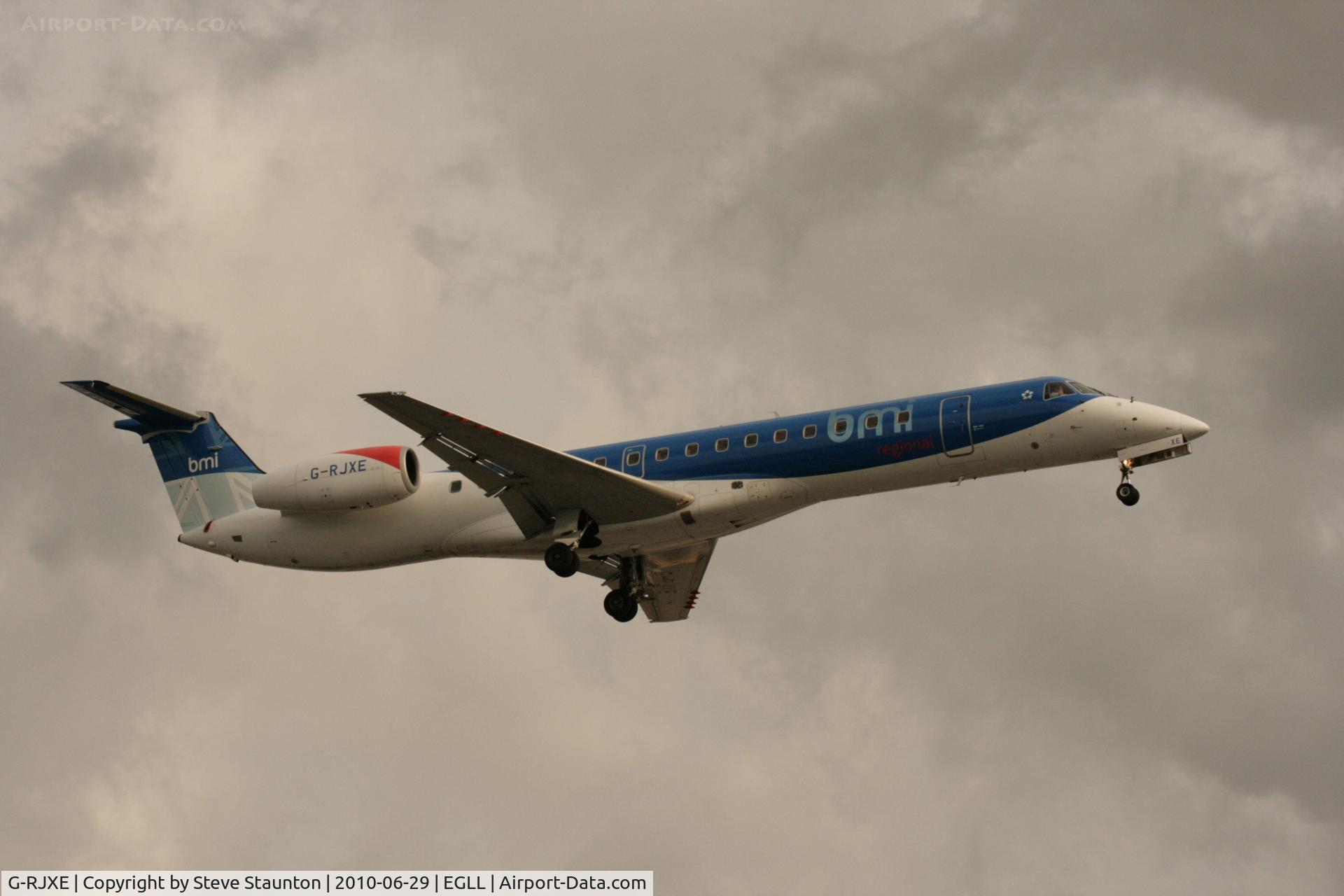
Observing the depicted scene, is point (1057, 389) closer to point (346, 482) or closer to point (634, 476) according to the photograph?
point (634, 476)

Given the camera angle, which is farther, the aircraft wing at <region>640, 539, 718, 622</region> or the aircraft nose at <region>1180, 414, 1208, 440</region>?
the aircraft wing at <region>640, 539, 718, 622</region>

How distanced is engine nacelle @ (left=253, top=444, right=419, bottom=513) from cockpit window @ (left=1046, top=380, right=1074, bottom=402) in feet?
42.1

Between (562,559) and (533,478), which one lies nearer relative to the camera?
(533,478)

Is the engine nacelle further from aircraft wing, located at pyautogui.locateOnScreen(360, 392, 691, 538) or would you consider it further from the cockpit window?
the cockpit window

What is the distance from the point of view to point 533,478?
30.7 metres

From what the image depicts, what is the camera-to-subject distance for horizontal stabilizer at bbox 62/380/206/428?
3347cm

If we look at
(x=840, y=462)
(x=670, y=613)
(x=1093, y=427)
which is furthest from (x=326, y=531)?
(x=1093, y=427)

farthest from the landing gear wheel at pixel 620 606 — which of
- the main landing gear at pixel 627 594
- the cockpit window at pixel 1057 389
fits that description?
the cockpit window at pixel 1057 389

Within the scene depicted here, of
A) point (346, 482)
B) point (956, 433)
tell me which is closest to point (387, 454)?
point (346, 482)

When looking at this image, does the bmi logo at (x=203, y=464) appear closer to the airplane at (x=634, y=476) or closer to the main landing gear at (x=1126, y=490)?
the airplane at (x=634, y=476)

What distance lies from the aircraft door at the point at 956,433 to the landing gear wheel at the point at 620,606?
914 centimetres

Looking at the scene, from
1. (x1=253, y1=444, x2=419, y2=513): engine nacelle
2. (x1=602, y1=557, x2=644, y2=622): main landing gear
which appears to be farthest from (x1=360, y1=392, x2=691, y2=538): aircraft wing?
(x1=602, y1=557, x2=644, y2=622): main landing gear

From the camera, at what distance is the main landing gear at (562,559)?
102 feet

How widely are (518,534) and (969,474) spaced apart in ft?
30.3
